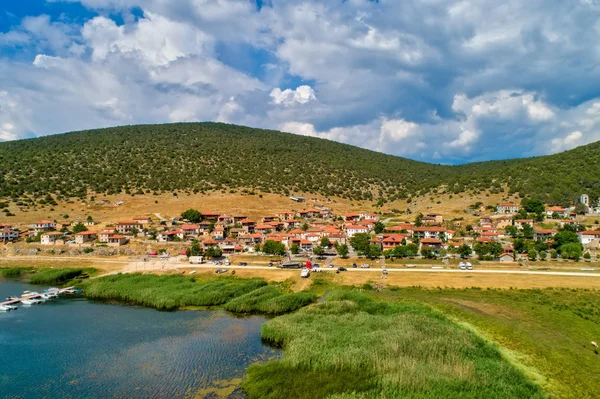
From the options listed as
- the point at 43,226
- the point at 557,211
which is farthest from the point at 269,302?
the point at 557,211

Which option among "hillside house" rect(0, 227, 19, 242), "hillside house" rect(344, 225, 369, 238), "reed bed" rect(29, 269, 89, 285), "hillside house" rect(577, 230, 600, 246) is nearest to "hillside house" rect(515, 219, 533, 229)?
"hillside house" rect(577, 230, 600, 246)

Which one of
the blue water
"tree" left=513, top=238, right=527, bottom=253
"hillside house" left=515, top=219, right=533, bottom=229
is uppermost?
"hillside house" left=515, top=219, right=533, bottom=229

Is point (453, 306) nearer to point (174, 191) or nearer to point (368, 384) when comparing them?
point (368, 384)

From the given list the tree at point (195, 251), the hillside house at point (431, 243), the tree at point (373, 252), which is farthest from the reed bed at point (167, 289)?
the hillside house at point (431, 243)

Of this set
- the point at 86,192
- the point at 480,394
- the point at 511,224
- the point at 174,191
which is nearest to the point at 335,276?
the point at 480,394

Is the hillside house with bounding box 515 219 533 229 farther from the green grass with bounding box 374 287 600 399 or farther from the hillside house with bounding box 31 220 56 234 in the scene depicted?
the hillside house with bounding box 31 220 56 234

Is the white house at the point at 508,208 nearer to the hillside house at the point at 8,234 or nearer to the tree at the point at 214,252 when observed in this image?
the tree at the point at 214,252
